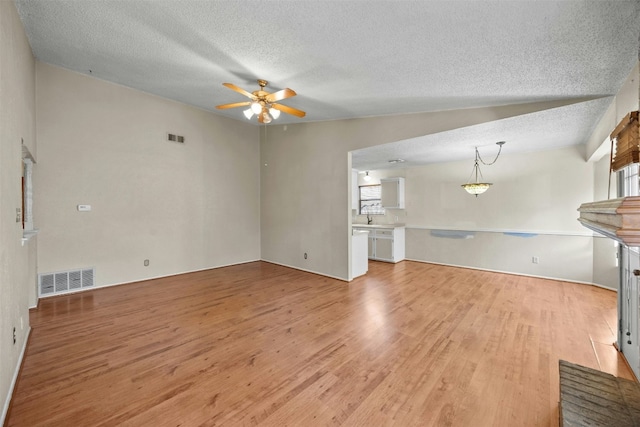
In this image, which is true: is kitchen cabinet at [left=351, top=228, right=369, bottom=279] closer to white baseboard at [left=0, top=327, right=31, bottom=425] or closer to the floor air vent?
white baseboard at [left=0, top=327, right=31, bottom=425]

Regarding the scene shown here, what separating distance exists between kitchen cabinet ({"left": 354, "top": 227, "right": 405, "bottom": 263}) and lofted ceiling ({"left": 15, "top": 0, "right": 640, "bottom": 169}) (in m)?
2.99

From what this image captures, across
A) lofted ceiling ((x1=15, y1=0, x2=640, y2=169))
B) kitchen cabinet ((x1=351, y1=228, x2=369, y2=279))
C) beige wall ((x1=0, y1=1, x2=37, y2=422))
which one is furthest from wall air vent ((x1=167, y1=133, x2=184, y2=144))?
kitchen cabinet ((x1=351, y1=228, x2=369, y2=279))

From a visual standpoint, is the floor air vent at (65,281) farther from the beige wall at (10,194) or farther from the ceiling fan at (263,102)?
the ceiling fan at (263,102)

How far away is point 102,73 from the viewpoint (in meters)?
3.95

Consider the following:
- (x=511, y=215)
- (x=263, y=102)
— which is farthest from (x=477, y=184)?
(x=263, y=102)

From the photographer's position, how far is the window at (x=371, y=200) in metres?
7.52

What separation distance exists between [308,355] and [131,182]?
14.2ft

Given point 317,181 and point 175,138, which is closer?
point 175,138

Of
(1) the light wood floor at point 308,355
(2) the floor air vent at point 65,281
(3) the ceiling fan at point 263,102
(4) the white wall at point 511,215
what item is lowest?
(1) the light wood floor at point 308,355

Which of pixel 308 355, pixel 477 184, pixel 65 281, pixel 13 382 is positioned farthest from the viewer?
pixel 477 184

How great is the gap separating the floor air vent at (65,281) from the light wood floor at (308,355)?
24cm

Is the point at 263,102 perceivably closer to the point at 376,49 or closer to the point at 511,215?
the point at 376,49

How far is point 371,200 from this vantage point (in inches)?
303

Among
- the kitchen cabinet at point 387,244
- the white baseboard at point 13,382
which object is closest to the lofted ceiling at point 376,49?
the kitchen cabinet at point 387,244
